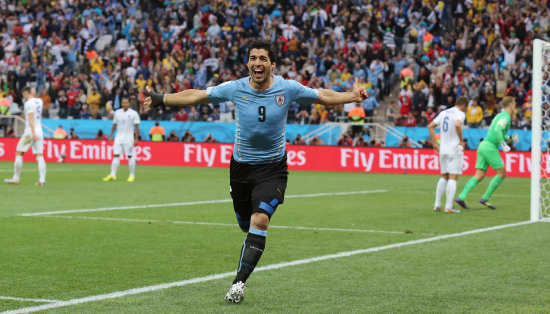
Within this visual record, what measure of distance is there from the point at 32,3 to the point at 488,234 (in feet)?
114

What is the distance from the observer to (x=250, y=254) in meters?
6.52

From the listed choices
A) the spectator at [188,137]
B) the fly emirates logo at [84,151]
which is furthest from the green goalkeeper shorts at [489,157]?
the fly emirates logo at [84,151]

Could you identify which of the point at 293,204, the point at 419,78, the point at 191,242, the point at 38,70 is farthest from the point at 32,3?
the point at 191,242

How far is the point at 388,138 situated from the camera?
30.1 metres

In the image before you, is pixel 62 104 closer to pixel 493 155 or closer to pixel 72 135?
pixel 72 135

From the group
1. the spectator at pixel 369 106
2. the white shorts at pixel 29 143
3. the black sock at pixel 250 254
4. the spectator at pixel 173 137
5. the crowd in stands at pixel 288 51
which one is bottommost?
the black sock at pixel 250 254

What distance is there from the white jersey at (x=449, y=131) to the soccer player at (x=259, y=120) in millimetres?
8814

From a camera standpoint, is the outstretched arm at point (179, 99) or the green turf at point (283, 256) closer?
the green turf at point (283, 256)

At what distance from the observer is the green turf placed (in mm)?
6355

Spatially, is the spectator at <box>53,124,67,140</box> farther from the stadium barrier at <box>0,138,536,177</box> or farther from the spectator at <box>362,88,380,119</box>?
the spectator at <box>362,88,380,119</box>

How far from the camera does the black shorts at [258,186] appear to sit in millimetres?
6730

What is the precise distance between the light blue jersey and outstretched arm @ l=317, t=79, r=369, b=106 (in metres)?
0.06

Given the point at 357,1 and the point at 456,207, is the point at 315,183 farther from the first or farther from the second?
the point at 357,1

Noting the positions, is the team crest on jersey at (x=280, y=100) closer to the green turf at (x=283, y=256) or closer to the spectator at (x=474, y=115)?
the green turf at (x=283, y=256)
